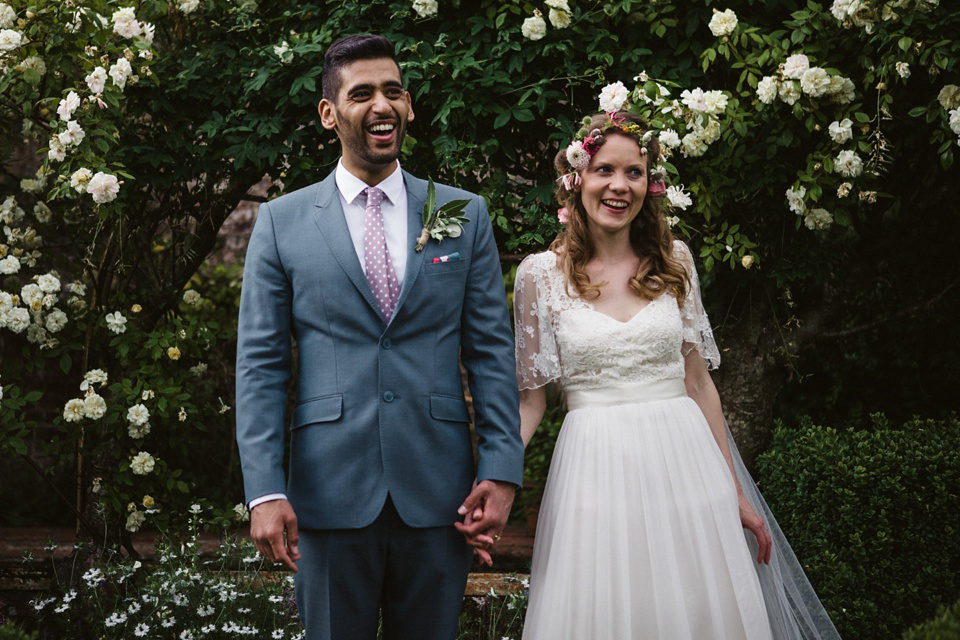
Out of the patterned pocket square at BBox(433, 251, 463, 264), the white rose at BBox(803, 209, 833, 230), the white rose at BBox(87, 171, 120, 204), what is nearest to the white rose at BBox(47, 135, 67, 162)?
the white rose at BBox(87, 171, 120, 204)

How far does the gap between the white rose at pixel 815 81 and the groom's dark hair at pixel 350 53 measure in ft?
6.18

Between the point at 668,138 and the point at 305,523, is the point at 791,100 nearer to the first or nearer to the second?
the point at 668,138

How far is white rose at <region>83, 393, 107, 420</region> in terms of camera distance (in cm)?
427

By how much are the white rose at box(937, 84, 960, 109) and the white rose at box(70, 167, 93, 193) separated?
326cm

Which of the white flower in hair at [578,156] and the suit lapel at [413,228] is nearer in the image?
the suit lapel at [413,228]

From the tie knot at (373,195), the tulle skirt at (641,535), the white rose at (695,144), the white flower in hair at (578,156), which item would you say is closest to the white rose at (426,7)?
the white rose at (695,144)

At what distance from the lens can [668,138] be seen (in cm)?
371

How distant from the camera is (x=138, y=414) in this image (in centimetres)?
429

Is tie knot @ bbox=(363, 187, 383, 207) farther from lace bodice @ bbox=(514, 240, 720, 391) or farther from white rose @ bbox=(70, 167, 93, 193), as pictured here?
white rose @ bbox=(70, 167, 93, 193)

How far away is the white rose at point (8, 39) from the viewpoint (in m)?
3.91

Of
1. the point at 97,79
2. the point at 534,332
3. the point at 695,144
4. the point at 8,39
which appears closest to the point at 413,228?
the point at 534,332

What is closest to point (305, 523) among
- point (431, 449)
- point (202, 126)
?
point (431, 449)

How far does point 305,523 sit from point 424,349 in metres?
0.50

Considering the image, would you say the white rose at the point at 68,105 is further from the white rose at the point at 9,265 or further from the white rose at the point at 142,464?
the white rose at the point at 142,464
